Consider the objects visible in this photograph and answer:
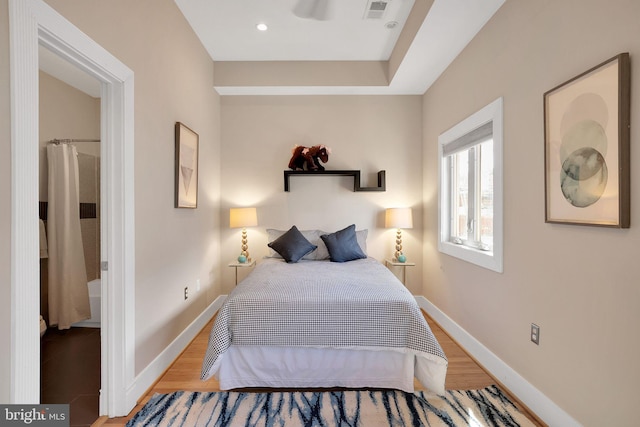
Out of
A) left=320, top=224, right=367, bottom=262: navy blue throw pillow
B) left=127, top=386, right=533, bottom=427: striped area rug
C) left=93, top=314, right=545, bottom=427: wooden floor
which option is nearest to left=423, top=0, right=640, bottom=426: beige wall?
left=93, top=314, right=545, bottom=427: wooden floor

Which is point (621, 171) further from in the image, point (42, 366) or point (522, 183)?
point (42, 366)

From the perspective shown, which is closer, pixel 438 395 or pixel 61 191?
pixel 438 395

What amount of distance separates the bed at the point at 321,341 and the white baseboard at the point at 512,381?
1.86ft

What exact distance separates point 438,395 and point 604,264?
1.25 m

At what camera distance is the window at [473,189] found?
2268 mm

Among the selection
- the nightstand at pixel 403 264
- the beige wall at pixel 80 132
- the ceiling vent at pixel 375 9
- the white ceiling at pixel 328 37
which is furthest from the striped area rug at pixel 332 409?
the ceiling vent at pixel 375 9

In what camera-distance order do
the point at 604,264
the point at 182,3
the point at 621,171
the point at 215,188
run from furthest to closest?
1. the point at 215,188
2. the point at 182,3
3. the point at 604,264
4. the point at 621,171

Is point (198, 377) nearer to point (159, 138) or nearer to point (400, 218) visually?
point (159, 138)

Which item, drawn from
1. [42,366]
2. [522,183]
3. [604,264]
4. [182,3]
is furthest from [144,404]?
[182,3]

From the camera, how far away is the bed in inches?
78.5

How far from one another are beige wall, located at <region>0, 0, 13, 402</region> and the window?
105 inches

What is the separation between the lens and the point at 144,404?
1923 millimetres

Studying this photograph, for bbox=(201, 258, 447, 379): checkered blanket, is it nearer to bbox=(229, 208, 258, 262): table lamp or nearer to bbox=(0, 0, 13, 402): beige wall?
bbox=(0, 0, 13, 402): beige wall
